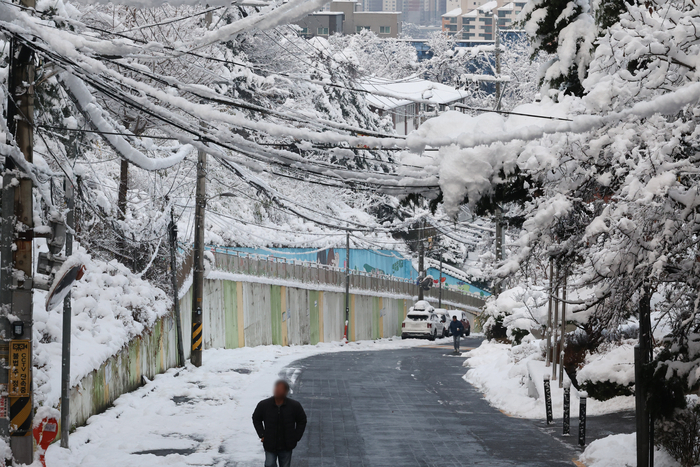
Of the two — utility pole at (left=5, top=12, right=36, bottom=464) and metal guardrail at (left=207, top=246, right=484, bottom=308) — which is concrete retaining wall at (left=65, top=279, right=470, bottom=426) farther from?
utility pole at (left=5, top=12, right=36, bottom=464)

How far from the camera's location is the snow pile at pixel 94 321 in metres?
13.9

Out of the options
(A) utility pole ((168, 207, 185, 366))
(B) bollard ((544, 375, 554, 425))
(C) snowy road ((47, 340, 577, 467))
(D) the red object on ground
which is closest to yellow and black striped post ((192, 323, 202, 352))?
(A) utility pole ((168, 207, 185, 366))

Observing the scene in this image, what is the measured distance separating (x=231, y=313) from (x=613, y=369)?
22.5 m

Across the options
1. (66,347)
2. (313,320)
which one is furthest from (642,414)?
(313,320)

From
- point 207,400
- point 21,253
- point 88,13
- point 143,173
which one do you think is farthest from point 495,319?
point 21,253

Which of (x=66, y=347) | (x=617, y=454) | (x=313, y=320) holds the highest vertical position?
(x=66, y=347)

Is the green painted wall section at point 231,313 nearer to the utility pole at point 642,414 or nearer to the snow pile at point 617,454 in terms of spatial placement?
the snow pile at point 617,454

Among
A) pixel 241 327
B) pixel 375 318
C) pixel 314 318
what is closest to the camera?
pixel 241 327

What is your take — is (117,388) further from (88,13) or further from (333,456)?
(88,13)

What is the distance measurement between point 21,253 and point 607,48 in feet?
24.1

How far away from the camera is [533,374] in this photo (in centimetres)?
1981

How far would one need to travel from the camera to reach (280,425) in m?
10.2

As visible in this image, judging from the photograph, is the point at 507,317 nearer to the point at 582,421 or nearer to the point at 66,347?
the point at 582,421

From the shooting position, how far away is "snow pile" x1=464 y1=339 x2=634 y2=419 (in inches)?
699
